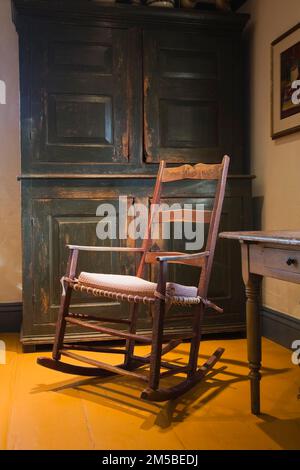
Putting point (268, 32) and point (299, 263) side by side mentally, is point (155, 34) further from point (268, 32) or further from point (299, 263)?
point (299, 263)

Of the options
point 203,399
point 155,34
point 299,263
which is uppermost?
point 155,34

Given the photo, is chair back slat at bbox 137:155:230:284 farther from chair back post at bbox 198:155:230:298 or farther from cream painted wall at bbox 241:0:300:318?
cream painted wall at bbox 241:0:300:318

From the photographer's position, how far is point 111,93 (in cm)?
276

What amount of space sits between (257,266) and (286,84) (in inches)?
51.0

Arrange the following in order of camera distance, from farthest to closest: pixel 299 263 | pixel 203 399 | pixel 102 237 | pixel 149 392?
pixel 102 237 → pixel 203 399 → pixel 149 392 → pixel 299 263

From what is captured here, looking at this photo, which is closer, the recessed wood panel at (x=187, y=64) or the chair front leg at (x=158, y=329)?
the chair front leg at (x=158, y=329)

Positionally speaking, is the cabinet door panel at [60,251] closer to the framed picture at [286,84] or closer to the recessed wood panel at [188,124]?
the recessed wood panel at [188,124]

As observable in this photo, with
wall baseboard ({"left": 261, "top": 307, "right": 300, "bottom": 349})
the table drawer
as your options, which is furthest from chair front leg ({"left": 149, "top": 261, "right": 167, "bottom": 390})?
wall baseboard ({"left": 261, "top": 307, "right": 300, "bottom": 349})

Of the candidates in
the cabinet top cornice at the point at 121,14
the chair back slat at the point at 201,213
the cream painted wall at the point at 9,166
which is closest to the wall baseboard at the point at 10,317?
the cream painted wall at the point at 9,166

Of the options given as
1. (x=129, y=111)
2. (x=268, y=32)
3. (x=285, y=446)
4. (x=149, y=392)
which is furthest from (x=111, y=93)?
(x=285, y=446)

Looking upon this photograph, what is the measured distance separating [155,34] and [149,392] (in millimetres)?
2000

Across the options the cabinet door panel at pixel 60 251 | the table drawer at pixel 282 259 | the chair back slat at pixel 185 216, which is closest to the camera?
the table drawer at pixel 282 259

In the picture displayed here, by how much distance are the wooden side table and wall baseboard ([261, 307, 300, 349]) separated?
831 millimetres

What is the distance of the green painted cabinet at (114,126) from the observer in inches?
103
